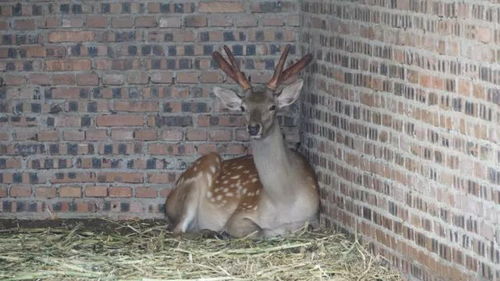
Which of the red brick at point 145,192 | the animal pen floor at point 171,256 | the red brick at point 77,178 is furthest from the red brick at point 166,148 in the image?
the animal pen floor at point 171,256

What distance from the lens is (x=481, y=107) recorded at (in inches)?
248

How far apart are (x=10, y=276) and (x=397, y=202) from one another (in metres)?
2.29

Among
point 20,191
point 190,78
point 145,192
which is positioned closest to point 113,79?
point 190,78

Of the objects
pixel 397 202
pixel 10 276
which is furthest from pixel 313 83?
pixel 10 276

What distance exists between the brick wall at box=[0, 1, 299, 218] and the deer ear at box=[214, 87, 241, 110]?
2.14 feet

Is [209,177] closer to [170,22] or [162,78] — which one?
[162,78]

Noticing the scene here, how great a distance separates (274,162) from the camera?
912 centimetres

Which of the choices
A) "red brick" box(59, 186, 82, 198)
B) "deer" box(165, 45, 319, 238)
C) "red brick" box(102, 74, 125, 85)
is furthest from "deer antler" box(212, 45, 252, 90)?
"red brick" box(59, 186, 82, 198)

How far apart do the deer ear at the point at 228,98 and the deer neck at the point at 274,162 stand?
0.29m

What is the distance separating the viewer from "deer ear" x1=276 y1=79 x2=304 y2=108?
30.0 ft

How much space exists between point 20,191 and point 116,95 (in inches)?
39.8

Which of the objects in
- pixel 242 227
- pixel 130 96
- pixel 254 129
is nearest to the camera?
pixel 254 129

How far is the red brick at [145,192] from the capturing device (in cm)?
1000

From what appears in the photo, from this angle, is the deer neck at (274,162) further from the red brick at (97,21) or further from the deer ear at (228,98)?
the red brick at (97,21)
